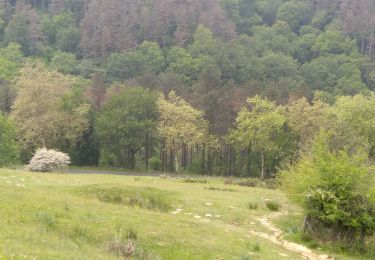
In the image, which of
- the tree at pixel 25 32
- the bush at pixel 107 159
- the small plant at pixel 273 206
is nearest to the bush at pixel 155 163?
the bush at pixel 107 159

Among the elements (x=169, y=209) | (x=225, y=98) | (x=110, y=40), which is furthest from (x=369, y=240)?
(x=110, y=40)

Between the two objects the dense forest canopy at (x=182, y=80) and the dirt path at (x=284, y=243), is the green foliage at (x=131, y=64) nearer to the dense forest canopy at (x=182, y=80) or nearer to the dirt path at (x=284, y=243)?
the dense forest canopy at (x=182, y=80)

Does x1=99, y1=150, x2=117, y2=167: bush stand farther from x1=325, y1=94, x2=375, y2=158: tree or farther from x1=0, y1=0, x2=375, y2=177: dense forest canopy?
x1=325, y1=94, x2=375, y2=158: tree

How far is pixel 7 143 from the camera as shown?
66562 millimetres

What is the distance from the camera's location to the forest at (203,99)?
2977 centimetres

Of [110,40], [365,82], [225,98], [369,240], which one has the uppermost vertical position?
[110,40]

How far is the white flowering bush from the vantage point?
2024 inches

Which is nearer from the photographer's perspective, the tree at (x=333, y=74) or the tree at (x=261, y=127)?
the tree at (x=261, y=127)

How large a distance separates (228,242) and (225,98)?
208 feet

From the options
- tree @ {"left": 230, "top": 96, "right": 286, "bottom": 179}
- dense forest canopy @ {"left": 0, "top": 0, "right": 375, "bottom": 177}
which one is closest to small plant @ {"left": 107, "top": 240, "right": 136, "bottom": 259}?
dense forest canopy @ {"left": 0, "top": 0, "right": 375, "bottom": 177}

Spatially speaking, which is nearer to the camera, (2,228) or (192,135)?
(2,228)

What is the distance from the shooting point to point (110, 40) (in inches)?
6009

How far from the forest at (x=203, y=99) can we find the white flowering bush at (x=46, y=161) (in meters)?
0.26

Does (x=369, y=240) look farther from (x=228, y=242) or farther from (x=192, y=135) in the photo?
(x=192, y=135)
